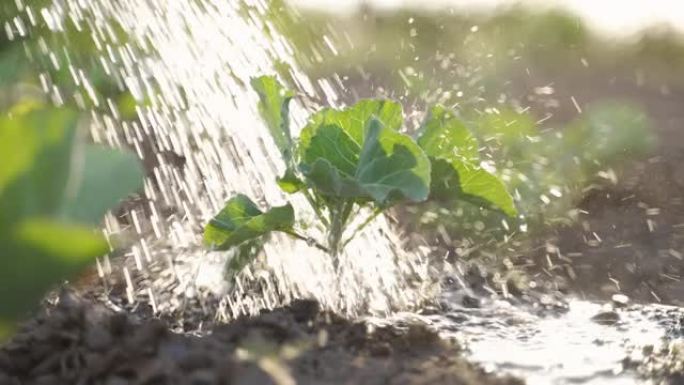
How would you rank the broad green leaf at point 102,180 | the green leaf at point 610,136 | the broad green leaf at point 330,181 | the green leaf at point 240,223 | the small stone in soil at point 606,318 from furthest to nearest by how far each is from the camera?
the green leaf at point 610,136
the small stone in soil at point 606,318
the green leaf at point 240,223
the broad green leaf at point 330,181
the broad green leaf at point 102,180

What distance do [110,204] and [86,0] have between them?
2179 mm

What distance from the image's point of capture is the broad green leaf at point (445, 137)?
2.15m

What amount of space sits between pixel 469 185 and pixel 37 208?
1181 mm

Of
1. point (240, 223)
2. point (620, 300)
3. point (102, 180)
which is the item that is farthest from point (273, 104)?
point (620, 300)

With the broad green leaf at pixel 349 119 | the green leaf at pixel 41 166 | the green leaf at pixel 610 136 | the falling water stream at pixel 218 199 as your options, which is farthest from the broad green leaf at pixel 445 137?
the green leaf at pixel 610 136

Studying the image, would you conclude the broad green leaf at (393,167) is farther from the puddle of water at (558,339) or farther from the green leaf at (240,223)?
the puddle of water at (558,339)

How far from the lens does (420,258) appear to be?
3.24 m

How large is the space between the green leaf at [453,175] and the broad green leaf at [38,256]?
1.16 metres

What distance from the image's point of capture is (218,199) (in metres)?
2.94

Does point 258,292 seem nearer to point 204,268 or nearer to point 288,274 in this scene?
point 288,274

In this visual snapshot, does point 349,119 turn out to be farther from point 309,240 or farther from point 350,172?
point 309,240

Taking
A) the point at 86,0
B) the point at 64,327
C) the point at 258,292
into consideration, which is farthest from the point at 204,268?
the point at 86,0

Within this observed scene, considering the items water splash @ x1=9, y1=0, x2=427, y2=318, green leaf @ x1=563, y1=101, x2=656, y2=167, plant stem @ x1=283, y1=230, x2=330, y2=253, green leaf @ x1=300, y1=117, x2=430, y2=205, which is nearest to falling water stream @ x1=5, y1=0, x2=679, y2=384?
water splash @ x1=9, y1=0, x2=427, y2=318

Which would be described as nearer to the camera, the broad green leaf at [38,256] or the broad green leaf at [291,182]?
the broad green leaf at [38,256]
